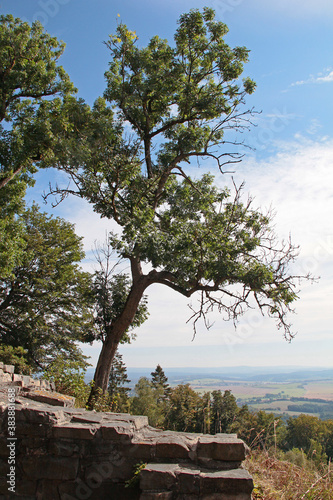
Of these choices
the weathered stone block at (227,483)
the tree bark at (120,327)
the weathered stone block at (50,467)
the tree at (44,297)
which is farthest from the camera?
the tree at (44,297)

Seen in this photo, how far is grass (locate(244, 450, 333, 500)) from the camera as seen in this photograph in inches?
156

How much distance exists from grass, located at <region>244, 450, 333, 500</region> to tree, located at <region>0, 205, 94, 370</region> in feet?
44.1

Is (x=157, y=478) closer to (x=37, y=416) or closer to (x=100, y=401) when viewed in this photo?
(x=37, y=416)

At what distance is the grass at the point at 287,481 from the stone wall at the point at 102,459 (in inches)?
23.1

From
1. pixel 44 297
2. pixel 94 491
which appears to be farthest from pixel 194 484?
pixel 44 297

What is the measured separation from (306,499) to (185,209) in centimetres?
916

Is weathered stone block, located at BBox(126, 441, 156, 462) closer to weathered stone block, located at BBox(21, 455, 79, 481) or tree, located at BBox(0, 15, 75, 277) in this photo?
weathered stone block, located at BBox(21, 455, 79, 481)

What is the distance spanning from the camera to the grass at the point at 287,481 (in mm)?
3975

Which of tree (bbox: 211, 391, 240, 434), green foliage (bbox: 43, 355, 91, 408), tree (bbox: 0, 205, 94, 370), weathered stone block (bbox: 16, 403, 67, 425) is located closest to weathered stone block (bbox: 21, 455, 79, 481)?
weathered stone block (bbox: 16, 403, 67, 425)

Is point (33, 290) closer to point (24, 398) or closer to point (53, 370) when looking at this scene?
point (53, 370)

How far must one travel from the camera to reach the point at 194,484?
3.59 metres

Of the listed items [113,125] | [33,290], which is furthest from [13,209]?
[33,290]

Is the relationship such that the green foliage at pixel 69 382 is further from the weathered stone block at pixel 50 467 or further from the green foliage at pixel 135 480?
the green foliage at pixel 135 480

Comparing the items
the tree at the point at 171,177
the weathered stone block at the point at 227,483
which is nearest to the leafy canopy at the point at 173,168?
the tree at the point at 171,177
